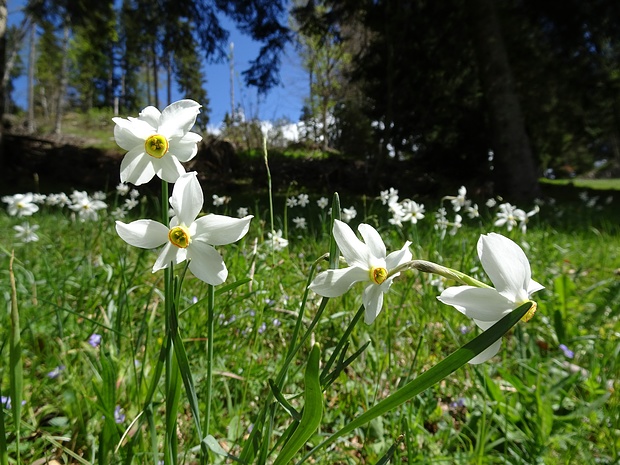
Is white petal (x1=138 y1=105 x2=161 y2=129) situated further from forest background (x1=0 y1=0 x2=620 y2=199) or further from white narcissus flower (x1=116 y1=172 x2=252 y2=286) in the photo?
forest background (x1=0 y1=0 x2=620 y2=199)

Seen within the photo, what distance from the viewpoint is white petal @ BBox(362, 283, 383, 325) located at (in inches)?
16.6

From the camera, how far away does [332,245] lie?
1.64 feet

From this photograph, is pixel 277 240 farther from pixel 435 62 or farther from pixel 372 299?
pixel 435 62

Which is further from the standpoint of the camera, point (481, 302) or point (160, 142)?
point (160, 142)

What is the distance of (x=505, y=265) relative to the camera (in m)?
0.35

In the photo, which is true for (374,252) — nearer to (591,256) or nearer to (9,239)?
(591,256)

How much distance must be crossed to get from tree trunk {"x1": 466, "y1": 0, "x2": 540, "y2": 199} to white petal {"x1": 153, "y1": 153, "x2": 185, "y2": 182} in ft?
24.6

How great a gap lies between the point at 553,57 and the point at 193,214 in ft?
32.4

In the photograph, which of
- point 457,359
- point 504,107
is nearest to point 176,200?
point 457,359

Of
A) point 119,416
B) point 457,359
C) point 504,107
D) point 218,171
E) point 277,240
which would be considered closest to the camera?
point 457,359

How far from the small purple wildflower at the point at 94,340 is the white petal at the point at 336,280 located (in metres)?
0.98

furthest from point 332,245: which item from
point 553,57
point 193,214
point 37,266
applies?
point 553,57

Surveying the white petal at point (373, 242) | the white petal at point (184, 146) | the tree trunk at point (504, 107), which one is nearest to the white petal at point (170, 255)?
the white petal at point (184, 146)

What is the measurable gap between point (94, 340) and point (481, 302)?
1.18 m
